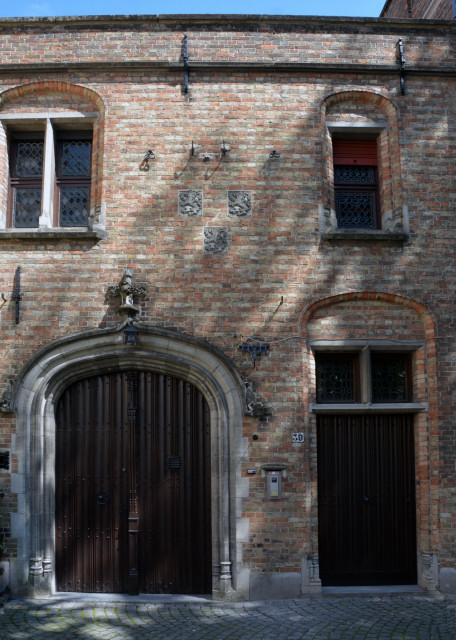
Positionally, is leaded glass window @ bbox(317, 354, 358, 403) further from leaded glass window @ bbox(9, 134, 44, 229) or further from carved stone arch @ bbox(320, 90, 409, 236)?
leaded glass window @ bbox(9, 134, 44, 229)

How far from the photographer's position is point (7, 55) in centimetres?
808

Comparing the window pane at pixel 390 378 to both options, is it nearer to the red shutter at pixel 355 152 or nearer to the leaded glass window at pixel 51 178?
the red shutter at pixel 355 152

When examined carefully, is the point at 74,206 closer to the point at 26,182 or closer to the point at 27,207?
the point at 27,207

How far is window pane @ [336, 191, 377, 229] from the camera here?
813 cm

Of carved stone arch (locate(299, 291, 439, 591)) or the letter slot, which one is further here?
carved stone arch (locate(299, 291, 439, 591))

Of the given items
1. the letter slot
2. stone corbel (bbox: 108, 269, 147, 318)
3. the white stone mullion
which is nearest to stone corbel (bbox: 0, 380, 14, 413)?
stone corbel (bbox: 108, 269, 147, 318)

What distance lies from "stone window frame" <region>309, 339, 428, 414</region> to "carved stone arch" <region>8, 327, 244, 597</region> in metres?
1.18

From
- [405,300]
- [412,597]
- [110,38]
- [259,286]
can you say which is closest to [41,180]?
[110,38]

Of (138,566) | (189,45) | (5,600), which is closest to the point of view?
(5,600)

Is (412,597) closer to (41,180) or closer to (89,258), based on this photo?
(89,258)

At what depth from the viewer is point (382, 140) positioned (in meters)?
8.12

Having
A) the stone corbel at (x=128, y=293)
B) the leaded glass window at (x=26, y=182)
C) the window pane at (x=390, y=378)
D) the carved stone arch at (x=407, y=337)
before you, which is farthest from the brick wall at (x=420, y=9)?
the leaded glass window at (x=26, y=182)

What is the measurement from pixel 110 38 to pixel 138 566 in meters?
7.18

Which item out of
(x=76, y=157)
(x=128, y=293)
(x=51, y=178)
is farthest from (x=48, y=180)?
(x=128, y=293)
